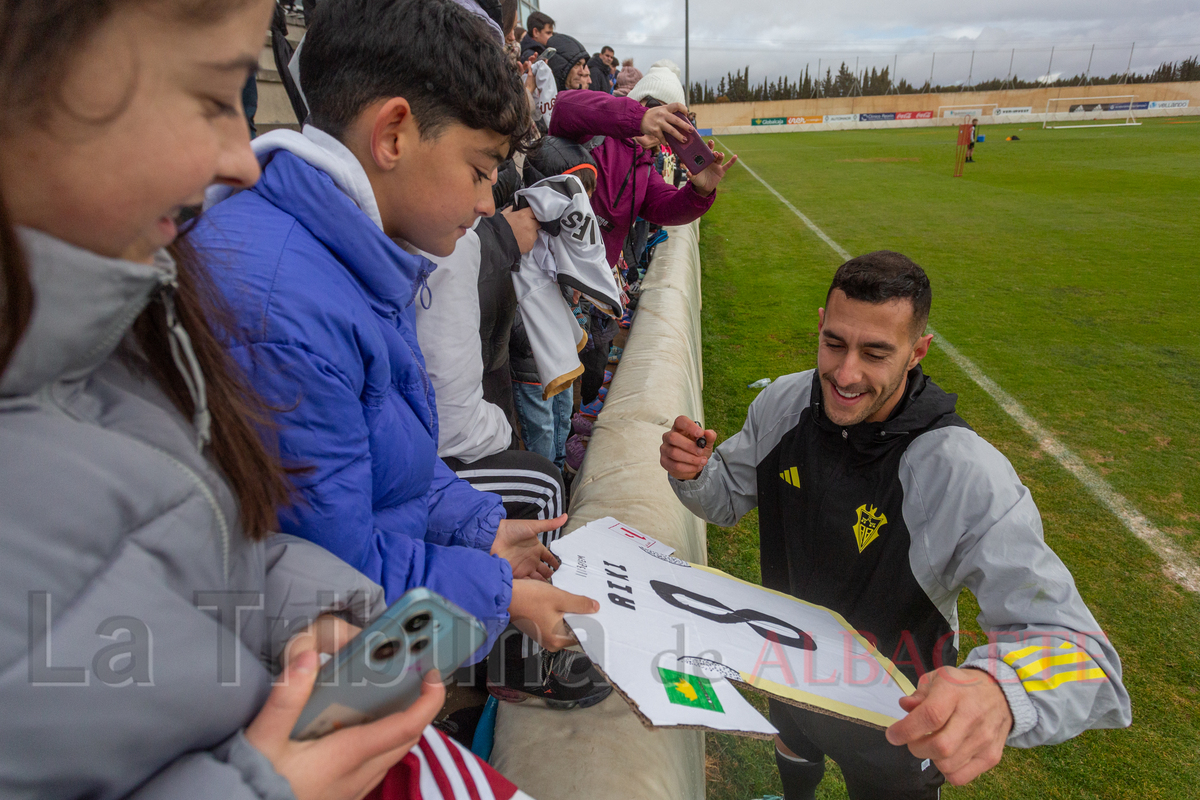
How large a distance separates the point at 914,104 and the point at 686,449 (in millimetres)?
60727

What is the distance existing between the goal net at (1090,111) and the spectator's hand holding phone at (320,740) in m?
48.8

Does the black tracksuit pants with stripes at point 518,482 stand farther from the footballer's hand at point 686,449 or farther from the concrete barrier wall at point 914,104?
the concrete barrier wall at point 914,104

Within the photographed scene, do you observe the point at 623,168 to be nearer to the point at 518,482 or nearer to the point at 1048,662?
the point at 518,482

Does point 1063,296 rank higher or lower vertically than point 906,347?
lower

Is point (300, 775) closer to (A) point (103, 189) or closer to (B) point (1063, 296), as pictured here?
(A) point (103, 189)

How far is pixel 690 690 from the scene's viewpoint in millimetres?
1201

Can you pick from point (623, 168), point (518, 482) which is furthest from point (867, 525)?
point (623, 168)

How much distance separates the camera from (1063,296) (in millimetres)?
7730

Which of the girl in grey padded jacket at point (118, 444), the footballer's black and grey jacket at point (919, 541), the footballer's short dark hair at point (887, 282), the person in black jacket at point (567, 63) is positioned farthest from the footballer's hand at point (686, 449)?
the person in black jacket at point (567, 63)

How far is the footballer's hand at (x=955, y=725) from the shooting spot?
1.23 metres

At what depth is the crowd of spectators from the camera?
1.96 ft

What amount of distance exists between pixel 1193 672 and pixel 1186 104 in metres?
59.2

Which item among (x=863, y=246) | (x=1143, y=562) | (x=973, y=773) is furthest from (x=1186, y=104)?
(x=973, y=773)

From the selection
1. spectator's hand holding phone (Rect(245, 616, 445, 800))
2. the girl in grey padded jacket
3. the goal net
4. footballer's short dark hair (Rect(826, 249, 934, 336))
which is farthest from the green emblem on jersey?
the goal net
